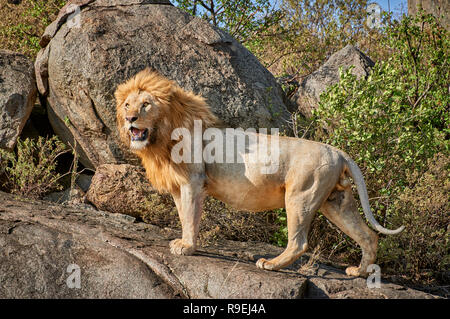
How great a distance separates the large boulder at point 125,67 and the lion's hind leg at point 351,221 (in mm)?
2554

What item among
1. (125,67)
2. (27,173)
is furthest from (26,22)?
(27,173)

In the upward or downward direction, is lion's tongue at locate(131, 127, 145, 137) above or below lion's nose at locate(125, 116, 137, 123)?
below

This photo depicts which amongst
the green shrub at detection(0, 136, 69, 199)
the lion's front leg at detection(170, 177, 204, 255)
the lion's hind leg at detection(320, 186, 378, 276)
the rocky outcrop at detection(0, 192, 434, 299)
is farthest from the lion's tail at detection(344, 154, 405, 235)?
the green shrub at detection(0, 136, 69, 199)

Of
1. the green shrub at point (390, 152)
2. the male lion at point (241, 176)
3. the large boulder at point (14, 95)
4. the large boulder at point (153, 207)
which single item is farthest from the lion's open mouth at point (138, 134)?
the large boulder at point (14, 95)

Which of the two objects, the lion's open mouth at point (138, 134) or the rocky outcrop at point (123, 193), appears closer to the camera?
the lion's open mouth at point (138, 134)

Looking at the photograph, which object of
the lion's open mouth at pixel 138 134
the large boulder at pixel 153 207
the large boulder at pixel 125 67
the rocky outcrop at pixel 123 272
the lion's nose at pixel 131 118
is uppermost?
the large boulder at pixel 125 67

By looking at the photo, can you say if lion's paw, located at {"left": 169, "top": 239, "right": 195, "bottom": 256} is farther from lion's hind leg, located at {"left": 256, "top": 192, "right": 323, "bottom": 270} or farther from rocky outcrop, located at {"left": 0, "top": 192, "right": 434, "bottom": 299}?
lion's hind leg, located at {"left": 256, "top": 192, "right": 323, "bottom": 270}

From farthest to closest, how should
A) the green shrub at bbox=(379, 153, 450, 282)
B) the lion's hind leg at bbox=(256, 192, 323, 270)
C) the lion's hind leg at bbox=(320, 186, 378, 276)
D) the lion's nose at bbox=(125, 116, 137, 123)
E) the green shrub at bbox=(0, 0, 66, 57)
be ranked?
the green shrub at bbox=(0, 0, 66, 57) → the green shrub at bbox=(379, 153, 450, 282) → the lion's hind leg at bbox=(320, 186, 378, 276) → the lion's hind leg at bbox=(256, 192, 323, 270) → the lion's nose at bbox=(125, 116, 137, 123)

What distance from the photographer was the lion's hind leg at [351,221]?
14.8 feet

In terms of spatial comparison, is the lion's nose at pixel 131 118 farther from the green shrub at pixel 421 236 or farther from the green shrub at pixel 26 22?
the green shrub at pixel 26 22

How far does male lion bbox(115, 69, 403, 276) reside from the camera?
428 cm

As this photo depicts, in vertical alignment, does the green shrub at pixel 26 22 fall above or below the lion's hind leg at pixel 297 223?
above

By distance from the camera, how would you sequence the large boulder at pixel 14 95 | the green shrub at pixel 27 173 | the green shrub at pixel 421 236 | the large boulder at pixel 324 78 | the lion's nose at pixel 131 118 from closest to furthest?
the lion's nose at pixel 131 118
the green shrub at pixel 421 236
the green shrub at pixel 27 173
the large boulder at pixel 14 95
the large boulder at pixel 324 78

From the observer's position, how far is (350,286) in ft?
14.1
